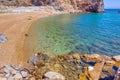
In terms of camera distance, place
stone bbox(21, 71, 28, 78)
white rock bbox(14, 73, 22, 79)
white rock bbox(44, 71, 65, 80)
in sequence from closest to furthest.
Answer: white rock bbox(14, 73, 22, 79) < white rock bbox(44, 71, 65, 80) < stone bbox(21, 71, 28, 78)

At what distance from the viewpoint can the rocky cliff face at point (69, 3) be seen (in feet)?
322

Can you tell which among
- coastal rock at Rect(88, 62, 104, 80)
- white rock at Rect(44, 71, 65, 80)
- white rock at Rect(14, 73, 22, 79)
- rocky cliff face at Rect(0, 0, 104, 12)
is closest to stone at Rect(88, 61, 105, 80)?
coastal rock at Rect(88, 62, 104, 80)

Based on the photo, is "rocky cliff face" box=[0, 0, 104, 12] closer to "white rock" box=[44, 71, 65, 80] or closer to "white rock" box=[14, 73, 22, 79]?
"white rock" box=[14, 73, 22, 79]

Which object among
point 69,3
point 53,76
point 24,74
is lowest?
point 69,3

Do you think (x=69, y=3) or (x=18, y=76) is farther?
(x=69, y=3)

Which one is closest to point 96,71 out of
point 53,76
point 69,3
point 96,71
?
point 96,71

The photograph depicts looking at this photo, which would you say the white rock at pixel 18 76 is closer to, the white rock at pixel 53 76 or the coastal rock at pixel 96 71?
the white rock at pixel 53 76

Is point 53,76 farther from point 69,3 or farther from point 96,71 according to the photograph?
point 69,3

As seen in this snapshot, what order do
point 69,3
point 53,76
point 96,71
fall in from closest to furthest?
point 53,76
point 96,71
point 69,3

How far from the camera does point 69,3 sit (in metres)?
113

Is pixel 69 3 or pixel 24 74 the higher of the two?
pixel 24 74

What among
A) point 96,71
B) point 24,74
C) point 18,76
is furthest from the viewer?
point 96,71

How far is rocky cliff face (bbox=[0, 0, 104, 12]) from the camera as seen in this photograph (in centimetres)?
9811

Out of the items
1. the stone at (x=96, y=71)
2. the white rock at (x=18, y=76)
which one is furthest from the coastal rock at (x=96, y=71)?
the white rock at (x=18, y=76)
